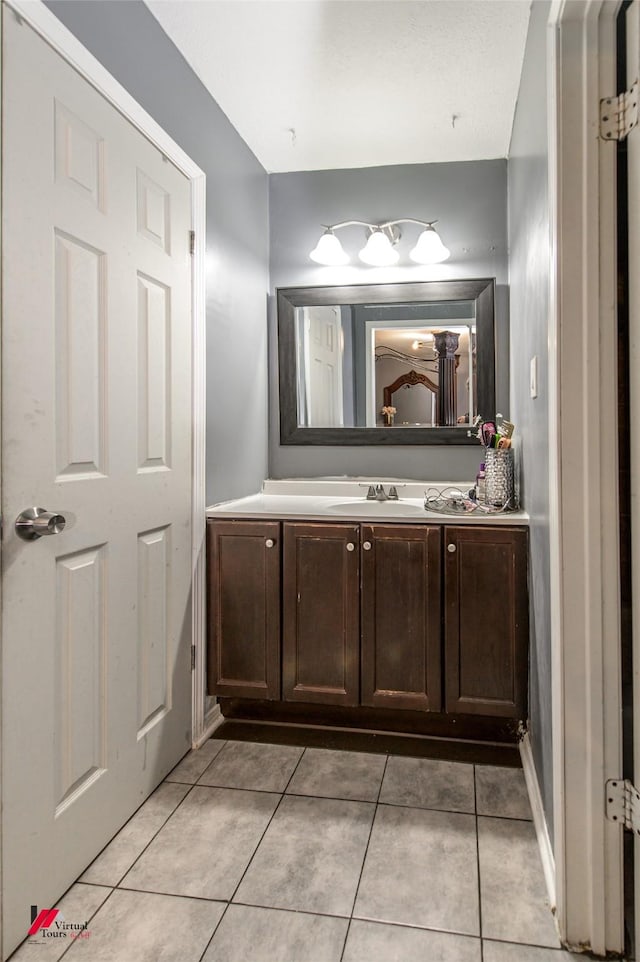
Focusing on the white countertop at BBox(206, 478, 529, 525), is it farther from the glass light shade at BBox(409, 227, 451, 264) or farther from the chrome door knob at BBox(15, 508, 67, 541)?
the glass light shade at BBox(409, 227, 451, 264)

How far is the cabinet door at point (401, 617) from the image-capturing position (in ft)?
6.61

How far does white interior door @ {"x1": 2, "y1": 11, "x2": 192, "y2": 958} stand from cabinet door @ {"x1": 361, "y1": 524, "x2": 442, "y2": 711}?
668mm

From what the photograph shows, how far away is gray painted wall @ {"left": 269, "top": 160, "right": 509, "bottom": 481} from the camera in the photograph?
2.59m

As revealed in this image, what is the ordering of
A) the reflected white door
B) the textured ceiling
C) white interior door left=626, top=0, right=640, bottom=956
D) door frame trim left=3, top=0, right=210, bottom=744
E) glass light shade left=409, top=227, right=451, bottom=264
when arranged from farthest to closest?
the reflected white door, glass light shade left=409, top=227, right=451, bottom=264, door frame trim left=3, top=0, right=210, bottom=744, the textured ceiling, white interior door left=626, top=0, right=640, bottom=956

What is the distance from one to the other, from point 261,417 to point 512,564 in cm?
134


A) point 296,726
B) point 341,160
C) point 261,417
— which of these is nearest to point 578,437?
point 296,726

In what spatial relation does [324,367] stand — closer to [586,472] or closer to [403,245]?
[403,245]

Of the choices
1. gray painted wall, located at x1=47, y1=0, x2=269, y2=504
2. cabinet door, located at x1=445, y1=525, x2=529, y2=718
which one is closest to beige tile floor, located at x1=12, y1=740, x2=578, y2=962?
cabinet door, located at x1=445, y1=525, x2=529, y2=718

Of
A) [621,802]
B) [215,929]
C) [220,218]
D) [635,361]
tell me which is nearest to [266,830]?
[215,929]

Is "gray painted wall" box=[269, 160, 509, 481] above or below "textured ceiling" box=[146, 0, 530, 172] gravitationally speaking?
below

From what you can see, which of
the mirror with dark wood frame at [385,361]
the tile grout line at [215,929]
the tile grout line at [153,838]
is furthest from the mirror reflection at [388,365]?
the tile grout line at [215,929]

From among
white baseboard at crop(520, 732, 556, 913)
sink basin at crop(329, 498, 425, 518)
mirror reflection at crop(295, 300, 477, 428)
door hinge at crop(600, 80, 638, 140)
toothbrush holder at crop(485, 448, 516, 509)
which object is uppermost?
door hinge at crop(600, 80, 638, 140)

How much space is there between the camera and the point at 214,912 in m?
1.30

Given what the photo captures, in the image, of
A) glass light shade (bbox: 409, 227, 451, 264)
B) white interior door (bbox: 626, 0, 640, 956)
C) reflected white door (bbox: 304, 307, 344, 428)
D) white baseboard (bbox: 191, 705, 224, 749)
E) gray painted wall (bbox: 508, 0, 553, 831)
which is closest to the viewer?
white interior door (bbox: 626, 0, 640, 956)
